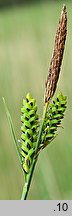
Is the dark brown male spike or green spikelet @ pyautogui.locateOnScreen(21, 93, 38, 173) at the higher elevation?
the dark brown male spike

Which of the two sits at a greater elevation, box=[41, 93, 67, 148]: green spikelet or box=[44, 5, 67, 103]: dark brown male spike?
box=[44, 5, 67, 103]: dark brown male spike

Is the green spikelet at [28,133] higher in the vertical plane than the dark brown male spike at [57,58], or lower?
lower

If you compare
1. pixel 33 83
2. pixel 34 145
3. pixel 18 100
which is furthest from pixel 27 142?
pixel 33 83

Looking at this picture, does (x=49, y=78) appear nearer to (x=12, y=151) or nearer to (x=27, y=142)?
(x=27, y=142)
